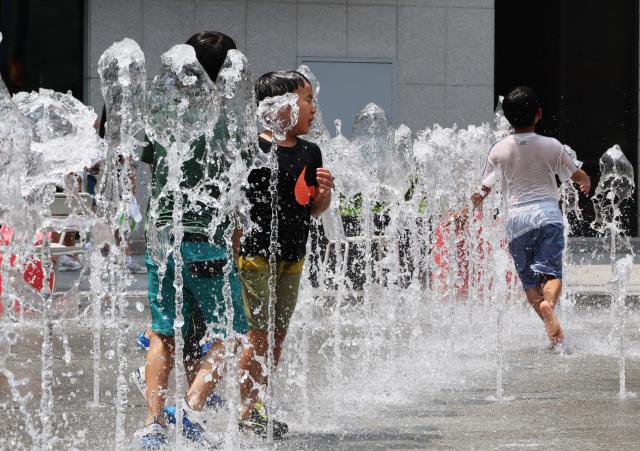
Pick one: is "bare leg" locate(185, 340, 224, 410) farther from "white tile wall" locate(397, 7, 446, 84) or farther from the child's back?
"white tile wall" locate(397, 7, 446, 84)

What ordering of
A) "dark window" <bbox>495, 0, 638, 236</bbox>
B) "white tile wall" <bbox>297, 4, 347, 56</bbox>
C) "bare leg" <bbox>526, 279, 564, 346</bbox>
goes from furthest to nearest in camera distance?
"dark window" <bbox>495, 0, 638, 236</bbox> < "white tile wall" <bbox>297, 4, 347, 56</bbox> < "bare leg" <bbox>526, 279, 564, 346</bbox>

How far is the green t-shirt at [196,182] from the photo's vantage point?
421 cm

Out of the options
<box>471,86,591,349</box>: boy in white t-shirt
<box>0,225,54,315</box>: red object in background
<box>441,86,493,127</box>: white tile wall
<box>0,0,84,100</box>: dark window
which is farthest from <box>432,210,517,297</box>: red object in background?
<box>0,0,84,100</box>: dark window

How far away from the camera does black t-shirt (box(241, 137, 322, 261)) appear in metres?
4.52

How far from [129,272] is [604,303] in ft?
15.5

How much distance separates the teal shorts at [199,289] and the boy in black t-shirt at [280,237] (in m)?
0.24

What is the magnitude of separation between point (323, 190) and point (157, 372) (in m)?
0.92

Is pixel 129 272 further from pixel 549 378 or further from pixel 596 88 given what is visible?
pixel 596 88

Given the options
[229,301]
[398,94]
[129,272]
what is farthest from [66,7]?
[229,301]

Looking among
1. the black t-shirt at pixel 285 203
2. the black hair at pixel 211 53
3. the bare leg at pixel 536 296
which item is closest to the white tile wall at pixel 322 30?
the bare leg at pixel 536 296

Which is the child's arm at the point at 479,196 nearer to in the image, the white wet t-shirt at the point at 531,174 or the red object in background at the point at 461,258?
the white wet t-shirt at the point at 531,174

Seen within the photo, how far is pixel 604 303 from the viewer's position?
32.9 feet

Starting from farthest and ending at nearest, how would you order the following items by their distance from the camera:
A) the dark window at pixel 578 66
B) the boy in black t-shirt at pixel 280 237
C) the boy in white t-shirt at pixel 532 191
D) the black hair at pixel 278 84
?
the dark window at pixel 578 66 < the boy in white t-shirt at pixel 532 191 < the black hair at pixel 278 84 < the boy in black t-shirt at pixel 280 237

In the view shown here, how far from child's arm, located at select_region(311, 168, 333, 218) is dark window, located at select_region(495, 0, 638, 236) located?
1400cm
